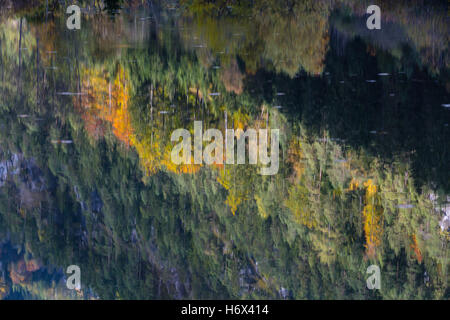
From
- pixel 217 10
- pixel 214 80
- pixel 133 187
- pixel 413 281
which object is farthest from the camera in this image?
pixel 217 10

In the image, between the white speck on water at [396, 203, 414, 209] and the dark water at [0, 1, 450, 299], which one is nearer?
the dark water at [0, 1, 450, 299]

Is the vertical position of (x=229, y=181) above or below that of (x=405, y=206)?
above

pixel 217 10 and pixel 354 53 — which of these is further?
pixel 217 10

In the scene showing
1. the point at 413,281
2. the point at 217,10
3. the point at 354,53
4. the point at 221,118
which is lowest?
the point at 413,281

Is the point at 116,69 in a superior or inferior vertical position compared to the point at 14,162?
superior

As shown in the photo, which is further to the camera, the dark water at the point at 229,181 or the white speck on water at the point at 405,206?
the white speck on water at the point at 405,206

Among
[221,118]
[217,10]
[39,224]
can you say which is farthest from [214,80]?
[217,10]

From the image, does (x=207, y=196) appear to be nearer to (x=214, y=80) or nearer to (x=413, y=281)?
(x=413, y=281)

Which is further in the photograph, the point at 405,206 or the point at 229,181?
the point at 229,181
